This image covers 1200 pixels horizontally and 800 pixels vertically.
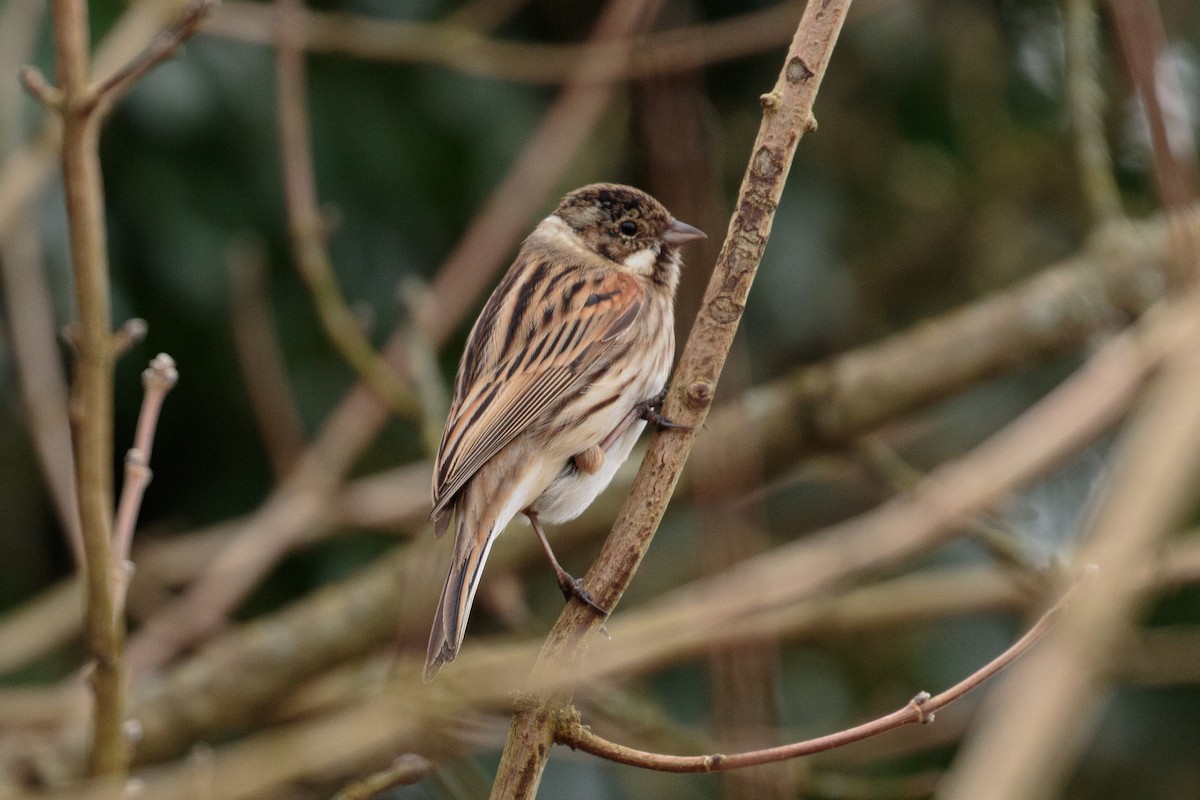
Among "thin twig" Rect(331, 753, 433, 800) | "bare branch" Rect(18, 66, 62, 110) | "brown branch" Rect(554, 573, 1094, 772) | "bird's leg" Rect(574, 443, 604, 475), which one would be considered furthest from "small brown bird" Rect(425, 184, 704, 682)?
"bare branch" Rect(18, 66, 62, 110)

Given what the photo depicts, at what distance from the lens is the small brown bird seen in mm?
4039

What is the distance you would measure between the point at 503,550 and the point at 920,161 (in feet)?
9.89

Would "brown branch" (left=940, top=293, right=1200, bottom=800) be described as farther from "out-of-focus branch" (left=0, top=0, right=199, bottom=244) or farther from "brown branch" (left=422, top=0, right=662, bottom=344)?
"out-of-focus branch" (left=0, top=0, right=199, bottom=244)

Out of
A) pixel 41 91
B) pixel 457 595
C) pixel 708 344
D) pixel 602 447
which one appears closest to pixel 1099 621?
pixel 708 344

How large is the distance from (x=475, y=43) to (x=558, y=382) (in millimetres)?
2116

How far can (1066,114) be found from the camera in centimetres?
682

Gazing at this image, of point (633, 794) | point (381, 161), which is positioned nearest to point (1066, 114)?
point (381, 161)

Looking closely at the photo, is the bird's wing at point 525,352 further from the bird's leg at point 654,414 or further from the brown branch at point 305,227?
the brown branch at point 305,227

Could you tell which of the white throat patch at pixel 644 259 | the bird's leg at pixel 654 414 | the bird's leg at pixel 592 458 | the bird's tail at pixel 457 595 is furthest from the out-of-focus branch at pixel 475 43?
the bird's tail at pixel 457 595

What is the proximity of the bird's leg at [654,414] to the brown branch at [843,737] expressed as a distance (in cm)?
69

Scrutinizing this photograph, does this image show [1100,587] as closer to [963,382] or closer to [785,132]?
[785,132]

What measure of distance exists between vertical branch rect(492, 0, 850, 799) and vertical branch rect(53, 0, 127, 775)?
1161mm

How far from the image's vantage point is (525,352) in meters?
4.36

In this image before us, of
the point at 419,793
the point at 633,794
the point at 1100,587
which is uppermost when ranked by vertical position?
the point at 1100,587
